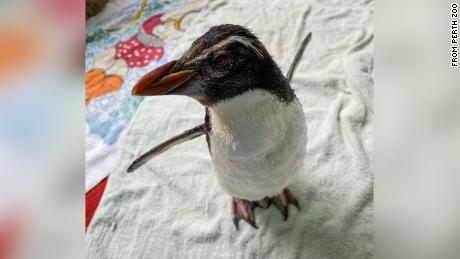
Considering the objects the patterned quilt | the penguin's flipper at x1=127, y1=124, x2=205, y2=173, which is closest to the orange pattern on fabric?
the patterned quilt

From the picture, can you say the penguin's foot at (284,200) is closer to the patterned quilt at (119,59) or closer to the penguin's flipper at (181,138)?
the penguin's flipper at (181,138)

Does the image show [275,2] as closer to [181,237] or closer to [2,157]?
[181,237]

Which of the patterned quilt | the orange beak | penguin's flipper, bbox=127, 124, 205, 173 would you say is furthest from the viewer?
the patterned quilt

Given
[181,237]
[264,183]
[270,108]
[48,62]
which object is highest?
[48,62]

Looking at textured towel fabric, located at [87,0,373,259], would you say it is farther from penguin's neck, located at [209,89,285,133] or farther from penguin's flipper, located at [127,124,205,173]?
penguin's neck, located at [209,89,285,133]

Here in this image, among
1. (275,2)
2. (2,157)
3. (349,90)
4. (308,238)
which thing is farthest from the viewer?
(275,2)

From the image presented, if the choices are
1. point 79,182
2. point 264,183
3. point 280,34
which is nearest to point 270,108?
point 264,183
